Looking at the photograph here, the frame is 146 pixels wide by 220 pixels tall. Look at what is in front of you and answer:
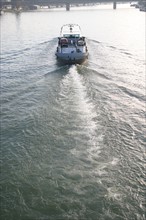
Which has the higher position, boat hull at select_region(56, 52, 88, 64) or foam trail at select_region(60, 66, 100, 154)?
boat hull at select_region(56, 52, 88, 64)

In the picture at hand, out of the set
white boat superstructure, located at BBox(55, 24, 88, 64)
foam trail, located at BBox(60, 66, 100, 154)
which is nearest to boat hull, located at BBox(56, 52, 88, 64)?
white boat superstructure, located at BBox(55, 24, 88, 64)

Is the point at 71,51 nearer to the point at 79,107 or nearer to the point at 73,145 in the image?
the point at 79,107

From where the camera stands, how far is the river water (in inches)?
657

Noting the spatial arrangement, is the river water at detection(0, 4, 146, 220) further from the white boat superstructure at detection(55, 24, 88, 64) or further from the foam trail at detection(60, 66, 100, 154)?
the white boat superstructure at detection(55, 24, 88, 64)

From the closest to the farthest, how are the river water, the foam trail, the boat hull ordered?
the river water, the foam trail, the boat hull

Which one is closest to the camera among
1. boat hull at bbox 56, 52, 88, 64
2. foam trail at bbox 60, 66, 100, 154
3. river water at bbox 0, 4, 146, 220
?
river water at bbox 0, 4, 146, 220

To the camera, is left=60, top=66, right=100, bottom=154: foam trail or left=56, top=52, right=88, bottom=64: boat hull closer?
left=60, top=66, right=100, bottom=154: foam trail

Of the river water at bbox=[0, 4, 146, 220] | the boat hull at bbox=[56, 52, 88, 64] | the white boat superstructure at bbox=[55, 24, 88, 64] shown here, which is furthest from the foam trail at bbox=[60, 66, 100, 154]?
the white boat superstructure at bbox=[55, 24, 88, 64]

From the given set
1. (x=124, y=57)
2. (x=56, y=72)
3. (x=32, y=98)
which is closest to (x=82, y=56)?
(x=56, y=72)

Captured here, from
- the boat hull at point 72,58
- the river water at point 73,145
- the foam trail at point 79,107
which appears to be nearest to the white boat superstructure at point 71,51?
the boat hull at point 72,58

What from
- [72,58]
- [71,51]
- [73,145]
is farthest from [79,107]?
[71,51]

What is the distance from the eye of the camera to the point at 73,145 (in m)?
22.3

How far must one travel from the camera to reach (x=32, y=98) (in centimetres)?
3231

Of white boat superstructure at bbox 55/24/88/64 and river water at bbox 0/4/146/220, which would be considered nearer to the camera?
river water at bbox 0/4/146/220
